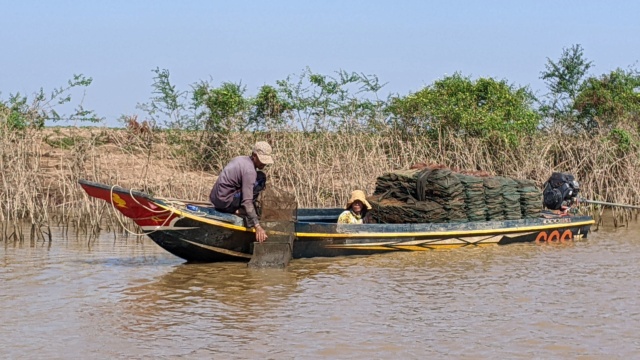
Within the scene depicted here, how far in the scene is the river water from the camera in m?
7.05

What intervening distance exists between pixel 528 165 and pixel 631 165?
243cm

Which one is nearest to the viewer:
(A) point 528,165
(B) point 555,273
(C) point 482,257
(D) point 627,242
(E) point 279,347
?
(E) point 279,347

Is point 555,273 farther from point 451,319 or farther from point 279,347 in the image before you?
point 279,347

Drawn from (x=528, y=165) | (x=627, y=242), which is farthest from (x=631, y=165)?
(x=627, y=242)

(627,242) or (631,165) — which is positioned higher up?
(631,165)

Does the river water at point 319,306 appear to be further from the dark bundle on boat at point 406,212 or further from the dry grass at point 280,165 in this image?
the dry grass at point 280,165

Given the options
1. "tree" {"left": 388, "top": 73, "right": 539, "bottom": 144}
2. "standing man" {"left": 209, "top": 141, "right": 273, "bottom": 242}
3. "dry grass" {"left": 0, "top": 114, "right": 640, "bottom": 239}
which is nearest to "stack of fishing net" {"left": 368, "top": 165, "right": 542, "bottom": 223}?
"standing man" {"left": 209, "top": 141, "right": 273, "bottom": 242}

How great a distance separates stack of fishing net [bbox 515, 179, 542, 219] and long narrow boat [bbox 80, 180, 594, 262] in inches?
7.0

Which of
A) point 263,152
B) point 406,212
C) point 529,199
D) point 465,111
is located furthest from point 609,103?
point 263,152

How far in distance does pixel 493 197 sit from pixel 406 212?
1.66 meters

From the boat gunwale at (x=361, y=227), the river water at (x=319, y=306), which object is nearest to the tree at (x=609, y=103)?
the boat gunwale at (x=361, y=227)

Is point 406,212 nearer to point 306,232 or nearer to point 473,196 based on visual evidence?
point 473,196

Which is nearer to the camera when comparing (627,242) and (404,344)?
(404,344)

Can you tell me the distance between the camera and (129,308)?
332 inches
